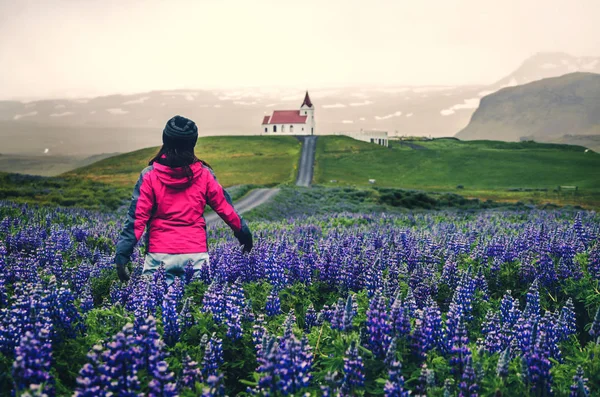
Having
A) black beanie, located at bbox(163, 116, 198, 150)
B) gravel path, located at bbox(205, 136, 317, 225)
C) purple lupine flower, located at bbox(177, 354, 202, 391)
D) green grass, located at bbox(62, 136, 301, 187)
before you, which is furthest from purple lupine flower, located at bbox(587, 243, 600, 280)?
green grass, located at bbox(62, 136, 301, 187)

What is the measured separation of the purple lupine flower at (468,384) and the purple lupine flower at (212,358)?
7.18 ft

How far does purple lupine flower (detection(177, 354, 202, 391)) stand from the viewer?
4.10 metres

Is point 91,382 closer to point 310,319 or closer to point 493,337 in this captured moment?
point 310,319

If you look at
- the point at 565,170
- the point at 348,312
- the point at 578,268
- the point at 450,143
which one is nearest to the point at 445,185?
the point at 565,170

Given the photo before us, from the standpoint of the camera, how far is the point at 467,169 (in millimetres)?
90500

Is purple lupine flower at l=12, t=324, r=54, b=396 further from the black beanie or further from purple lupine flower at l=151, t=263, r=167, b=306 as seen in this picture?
the black beanie

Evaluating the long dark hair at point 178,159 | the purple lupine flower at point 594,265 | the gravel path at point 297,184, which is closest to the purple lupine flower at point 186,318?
the long dark hair at point 178,159

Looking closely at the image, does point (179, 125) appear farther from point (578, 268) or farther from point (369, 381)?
point (578, 268)

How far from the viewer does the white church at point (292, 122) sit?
5502 inches

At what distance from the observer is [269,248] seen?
8414 mm

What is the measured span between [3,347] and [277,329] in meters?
2.73

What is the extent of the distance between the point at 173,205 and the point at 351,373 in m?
4.15

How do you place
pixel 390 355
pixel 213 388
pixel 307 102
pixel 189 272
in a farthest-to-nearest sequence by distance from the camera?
1. pixel 307 102
2. pixel 189 272
3. pixel 390 355
4. pixel 213 388

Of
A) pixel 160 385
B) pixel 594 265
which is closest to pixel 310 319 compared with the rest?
pixel 160 385
